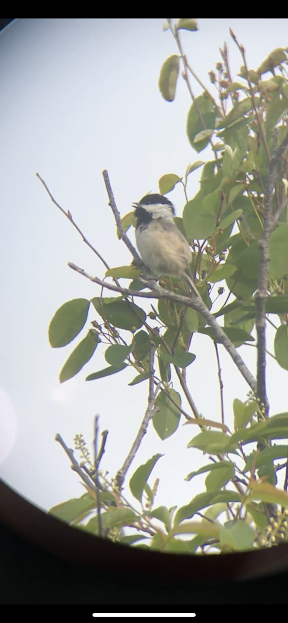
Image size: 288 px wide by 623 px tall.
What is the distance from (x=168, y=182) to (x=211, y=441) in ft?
1.83

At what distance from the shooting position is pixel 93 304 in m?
1.09

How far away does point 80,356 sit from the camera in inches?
41.5

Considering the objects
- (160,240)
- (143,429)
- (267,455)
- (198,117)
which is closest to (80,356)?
(143,429)

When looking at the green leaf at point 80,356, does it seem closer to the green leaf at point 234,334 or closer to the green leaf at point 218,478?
the green leaf at point 234,334

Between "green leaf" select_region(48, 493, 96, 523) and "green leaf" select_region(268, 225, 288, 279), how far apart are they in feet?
1.66

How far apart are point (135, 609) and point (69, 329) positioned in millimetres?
473

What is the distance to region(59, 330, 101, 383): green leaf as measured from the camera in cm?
104

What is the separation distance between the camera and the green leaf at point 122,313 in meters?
1.09

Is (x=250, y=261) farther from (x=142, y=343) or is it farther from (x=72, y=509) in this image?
(x=72, y=509)

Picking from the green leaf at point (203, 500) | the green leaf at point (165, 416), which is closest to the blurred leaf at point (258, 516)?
the green leaf at point (203, 500)

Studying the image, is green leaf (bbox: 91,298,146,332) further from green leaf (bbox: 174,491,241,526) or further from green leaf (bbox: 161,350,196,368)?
green leaf (bbox: 174,491,241,526)

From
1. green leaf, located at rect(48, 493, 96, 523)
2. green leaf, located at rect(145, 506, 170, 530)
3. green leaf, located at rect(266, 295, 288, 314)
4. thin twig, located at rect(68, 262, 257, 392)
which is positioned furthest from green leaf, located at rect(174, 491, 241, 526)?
green leaf, located at rect(266, 295, 288, 314)

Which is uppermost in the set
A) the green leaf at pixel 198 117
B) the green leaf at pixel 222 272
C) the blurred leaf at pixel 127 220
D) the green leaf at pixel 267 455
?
the green leaf at pixel 198 117

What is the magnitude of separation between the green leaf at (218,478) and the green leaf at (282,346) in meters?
0.27
